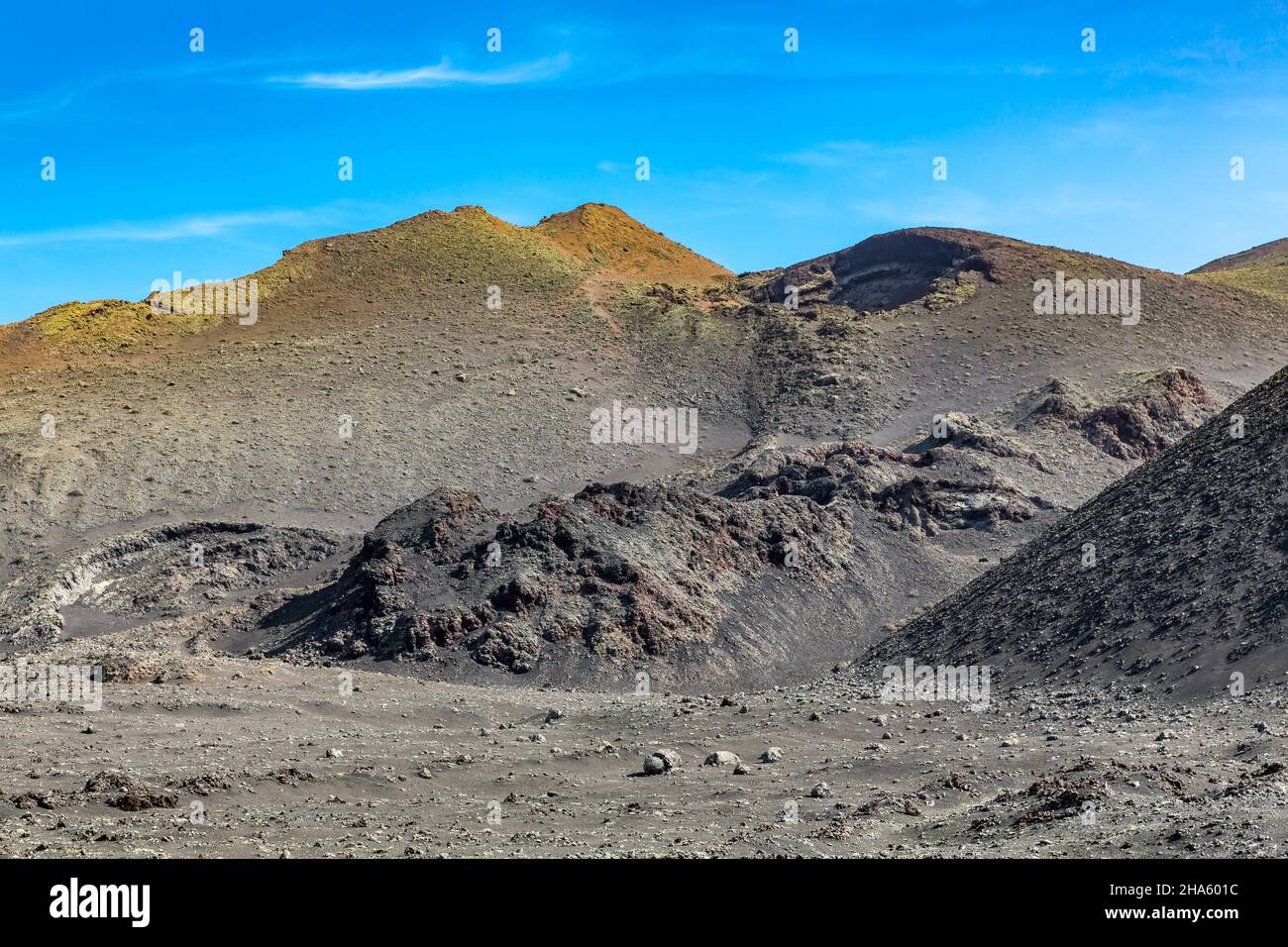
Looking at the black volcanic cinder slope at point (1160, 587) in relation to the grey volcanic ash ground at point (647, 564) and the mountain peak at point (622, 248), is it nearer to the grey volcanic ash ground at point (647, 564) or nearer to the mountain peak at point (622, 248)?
the grey volcanic ash ground at point (647, 564)

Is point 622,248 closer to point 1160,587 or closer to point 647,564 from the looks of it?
point 647,564

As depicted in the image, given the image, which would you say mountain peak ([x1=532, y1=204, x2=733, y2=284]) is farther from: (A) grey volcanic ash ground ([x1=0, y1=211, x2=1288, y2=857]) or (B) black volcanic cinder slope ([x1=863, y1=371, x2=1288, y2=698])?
(B) black volcanic cinder slope ([x1=863, y1=371, x2=1288, y2=698])

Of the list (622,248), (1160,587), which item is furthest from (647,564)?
(622,248)

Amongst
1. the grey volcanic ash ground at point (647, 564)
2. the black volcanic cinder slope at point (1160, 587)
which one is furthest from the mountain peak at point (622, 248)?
the black volcanic cinder slope at point (1160, 587)

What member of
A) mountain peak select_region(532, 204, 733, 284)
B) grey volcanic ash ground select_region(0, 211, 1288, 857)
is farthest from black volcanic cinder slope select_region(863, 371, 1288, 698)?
mountain peak select_region(532, 204, 733, 284)

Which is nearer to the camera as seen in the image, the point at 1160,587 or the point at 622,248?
the point at 1160,587

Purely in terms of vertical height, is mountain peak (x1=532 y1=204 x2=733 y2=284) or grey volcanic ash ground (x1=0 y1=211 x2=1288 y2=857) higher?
mountain peak (x1=532 y1=204 x2=733 y2=284)

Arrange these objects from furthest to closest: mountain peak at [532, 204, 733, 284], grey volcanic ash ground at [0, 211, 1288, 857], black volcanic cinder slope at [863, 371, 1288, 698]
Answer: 1. mountain peak at [532, 204, 733, 284]
2. black volcanic cinder slope at [863, 371, 1288, 698]
3. grey volcanic ash ground at [0, 211, 1288, 857]

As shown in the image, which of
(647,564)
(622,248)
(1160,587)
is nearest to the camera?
(1160,587)

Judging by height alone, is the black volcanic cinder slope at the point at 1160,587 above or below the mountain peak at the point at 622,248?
below

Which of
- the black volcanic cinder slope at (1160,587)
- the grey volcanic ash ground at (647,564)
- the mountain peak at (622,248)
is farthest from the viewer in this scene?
the mountain peak at (622,248)
